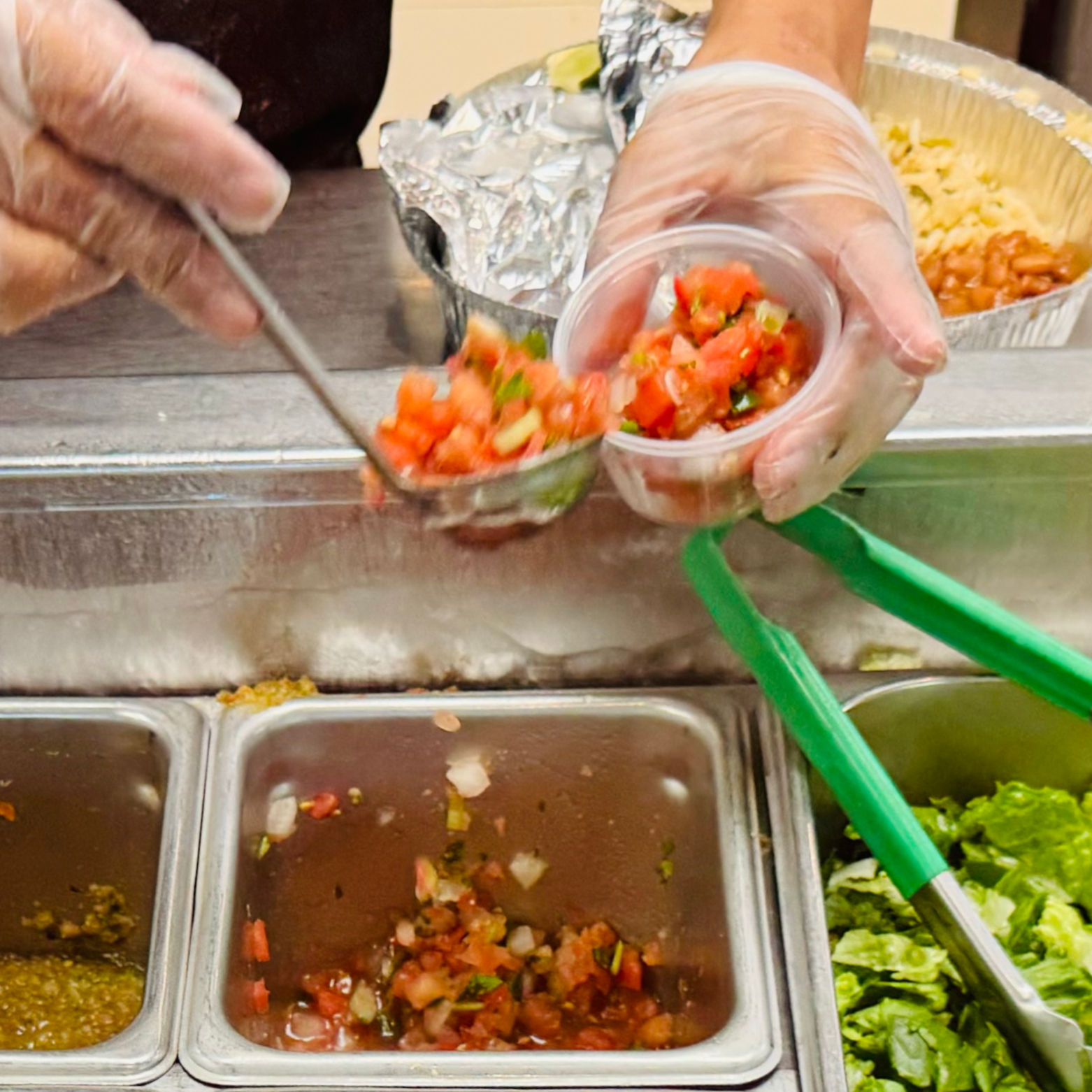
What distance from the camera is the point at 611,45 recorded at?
1649 mm

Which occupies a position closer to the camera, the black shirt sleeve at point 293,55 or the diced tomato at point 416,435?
the diced tomato at point 416,435

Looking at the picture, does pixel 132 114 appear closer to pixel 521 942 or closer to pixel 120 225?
pixel 120 225

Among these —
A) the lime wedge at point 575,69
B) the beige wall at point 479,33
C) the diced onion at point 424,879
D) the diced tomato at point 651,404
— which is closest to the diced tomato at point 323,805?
the diced onion at point 424,879

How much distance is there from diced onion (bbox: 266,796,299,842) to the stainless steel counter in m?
0.14

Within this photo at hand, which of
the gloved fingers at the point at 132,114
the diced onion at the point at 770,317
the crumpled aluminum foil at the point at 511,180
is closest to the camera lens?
the gloved fingers at the point at 132,114

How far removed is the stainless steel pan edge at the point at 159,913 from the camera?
100 cm

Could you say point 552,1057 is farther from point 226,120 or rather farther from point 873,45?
point 873,45

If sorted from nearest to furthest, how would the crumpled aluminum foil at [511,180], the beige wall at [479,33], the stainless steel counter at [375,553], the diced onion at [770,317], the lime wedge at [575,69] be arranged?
the diced onion at [770,317] → the stainless steel counter at [375,553] → the crumpled aluminum foil at [511,180] → the lime wedge at [575,69] → the beige wall at [479,33]

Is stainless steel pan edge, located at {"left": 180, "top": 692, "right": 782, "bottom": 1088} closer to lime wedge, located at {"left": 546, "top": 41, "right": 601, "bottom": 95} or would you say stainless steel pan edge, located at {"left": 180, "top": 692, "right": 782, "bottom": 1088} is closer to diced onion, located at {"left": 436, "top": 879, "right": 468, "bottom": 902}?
diced onion, located at {"left": 436, "top": 879, "right": 468, "bottom": 902}

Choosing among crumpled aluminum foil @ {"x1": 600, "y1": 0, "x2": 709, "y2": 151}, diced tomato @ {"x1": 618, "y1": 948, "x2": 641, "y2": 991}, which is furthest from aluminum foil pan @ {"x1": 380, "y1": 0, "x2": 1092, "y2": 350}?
diced tomato @ {"x1": 618, "y1": 948, "x2": 641, "y2": 991}

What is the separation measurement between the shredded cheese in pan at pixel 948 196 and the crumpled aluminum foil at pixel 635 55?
31 centimetres

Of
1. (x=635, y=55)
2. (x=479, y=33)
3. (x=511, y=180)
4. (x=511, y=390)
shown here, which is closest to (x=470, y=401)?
(x=511, y=390)

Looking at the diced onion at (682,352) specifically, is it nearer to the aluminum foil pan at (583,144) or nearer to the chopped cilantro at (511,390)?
the chopped cilantro at (511,390)

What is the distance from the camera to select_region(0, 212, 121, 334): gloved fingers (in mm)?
775
